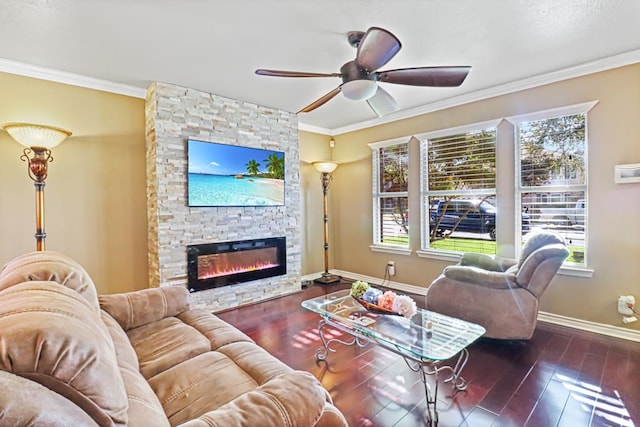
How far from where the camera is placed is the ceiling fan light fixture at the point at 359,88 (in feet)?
7.30

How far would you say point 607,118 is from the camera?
2.93m

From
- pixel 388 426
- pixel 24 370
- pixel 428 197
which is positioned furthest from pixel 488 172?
pixel 24 370

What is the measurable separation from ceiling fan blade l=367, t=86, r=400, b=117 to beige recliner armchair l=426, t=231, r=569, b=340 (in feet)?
5.28

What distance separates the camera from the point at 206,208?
3721 millimetres

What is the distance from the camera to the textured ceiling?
84.7 inches

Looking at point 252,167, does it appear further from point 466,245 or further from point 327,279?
point 466,245

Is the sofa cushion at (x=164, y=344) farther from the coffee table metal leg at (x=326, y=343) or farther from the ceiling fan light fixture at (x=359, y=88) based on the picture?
the ceiling fan light fixture at (x=359, y=88)

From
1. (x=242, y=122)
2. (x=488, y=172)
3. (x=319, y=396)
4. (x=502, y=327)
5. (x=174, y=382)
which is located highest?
(x=242, y=122)

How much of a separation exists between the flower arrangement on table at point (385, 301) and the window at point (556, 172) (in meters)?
2.11

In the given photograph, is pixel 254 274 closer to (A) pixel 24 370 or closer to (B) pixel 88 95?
(B) pixel 88 95

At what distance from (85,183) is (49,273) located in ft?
7.47

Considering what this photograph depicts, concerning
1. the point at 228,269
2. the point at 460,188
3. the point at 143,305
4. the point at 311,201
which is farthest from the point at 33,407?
the point at 311,201

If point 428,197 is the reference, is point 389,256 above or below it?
below

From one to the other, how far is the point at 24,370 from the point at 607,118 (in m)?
4.24
